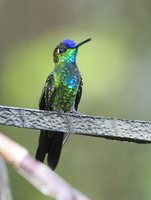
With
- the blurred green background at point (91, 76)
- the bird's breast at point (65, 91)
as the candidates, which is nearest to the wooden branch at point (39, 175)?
the bird's breast at point (65, 91)

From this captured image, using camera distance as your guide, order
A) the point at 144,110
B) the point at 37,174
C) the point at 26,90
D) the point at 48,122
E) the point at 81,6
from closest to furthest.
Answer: the point at 37,174 → the point at 48,122 → the point at 26,90 → the point at 144,110 → the point at 81,6

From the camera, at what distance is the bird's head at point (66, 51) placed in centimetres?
376

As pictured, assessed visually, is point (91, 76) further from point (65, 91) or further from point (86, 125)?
point (86, 125)

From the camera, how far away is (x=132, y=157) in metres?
10.6

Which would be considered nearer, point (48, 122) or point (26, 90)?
point (48, 122)

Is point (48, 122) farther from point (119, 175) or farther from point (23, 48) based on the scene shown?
point (23, 48)

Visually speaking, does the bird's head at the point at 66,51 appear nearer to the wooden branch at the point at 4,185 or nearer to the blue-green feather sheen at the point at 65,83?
the blue-green feather sheen at the point at 65,83

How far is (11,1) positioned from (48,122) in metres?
10.4

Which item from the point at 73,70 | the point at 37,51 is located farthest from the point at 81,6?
the point at 73,70

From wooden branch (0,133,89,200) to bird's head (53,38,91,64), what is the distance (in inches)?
115

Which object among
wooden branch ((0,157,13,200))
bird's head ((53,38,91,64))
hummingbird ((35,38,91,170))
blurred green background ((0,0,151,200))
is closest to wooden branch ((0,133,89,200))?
wooden branch ((0,157,13,200))

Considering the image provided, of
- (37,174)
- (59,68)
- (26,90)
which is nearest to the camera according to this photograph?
(37,174)

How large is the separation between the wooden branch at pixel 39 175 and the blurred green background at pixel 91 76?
8.09 metres

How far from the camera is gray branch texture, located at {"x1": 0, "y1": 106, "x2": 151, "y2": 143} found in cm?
154
